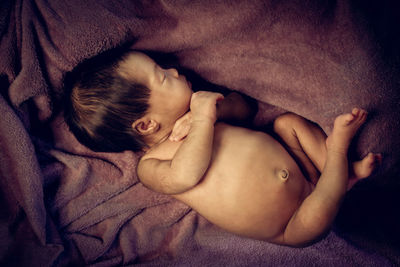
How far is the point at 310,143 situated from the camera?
3.22 feet

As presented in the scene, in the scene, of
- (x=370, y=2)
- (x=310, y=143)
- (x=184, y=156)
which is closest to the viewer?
(x=370, y=2)

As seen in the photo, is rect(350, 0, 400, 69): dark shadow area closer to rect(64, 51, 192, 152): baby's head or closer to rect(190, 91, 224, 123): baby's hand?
rect(190, 91, 224, 123): baby's hand

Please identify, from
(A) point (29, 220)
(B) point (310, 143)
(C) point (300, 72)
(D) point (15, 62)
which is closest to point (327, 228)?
(B) point (310, 143)

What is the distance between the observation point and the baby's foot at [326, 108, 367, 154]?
0.80m

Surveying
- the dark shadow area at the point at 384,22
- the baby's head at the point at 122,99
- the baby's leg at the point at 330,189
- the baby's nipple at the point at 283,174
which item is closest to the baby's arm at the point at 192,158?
the baby's head at the point at 122,99

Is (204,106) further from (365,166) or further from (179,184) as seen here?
(365,166)

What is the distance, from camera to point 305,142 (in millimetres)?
992

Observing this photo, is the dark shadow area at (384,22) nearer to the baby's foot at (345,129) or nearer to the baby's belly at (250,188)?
the baby's foot at (345,129)

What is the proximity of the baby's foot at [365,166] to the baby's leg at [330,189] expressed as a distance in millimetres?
59

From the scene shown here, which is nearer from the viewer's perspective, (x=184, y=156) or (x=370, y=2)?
(x=370, y=2)

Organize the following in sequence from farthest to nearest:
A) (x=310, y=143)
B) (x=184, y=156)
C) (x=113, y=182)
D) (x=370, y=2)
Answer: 1. (x=113, y=182)
2. (x=310, y=143)
3. (x=184, y=156)
4. (x=370, y=2)

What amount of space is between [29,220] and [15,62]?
1.85 ft

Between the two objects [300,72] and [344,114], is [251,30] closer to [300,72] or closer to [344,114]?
[300,72]

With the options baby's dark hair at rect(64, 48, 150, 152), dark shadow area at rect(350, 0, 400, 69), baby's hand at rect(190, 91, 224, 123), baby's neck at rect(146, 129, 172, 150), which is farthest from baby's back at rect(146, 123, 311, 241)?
dark shadow area at rect(350, 0, 400, 69)
